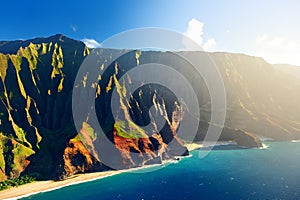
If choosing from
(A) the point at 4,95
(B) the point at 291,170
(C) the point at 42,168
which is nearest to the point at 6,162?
(C) the point at 42,168

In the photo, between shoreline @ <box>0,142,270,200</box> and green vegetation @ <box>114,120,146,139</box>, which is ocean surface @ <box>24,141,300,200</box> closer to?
shoreline @ <box>0,142,270,200</box>

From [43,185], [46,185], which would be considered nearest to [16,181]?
[43,185]

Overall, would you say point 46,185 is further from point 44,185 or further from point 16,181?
point 16,181

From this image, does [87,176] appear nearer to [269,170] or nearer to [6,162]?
[6,162]

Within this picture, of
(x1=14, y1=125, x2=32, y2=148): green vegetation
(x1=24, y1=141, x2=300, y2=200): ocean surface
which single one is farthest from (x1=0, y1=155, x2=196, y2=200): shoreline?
(x1=14, y1=125, x2=32, y2=148): green vegetation

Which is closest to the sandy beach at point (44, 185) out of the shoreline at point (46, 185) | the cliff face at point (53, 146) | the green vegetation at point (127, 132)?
the shoreline at point (46, 185)

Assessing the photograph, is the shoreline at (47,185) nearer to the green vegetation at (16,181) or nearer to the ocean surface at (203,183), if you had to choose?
the green vegetation at (16,181)

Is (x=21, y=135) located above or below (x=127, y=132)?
above
